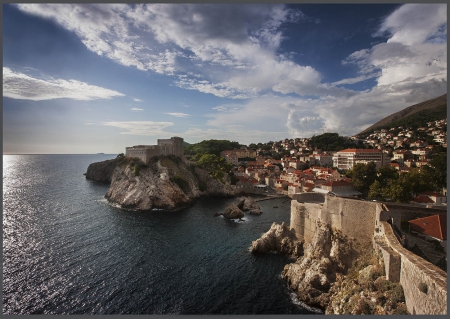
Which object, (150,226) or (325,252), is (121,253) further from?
(325,252)

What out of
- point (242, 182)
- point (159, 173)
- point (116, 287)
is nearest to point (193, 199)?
point (159, 173)

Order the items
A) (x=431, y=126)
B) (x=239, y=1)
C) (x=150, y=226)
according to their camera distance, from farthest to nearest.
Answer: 1. (x=431, y=126)
2. (x=150, y=226)
3. (x=239, y=1)

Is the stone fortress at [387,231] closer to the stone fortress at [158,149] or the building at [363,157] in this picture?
the stone fortress at [158,149]

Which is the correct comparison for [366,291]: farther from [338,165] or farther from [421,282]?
[338,165]

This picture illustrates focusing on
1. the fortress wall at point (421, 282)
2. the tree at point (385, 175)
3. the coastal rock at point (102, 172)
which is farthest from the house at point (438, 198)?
the coastal rock at point (102, 172)

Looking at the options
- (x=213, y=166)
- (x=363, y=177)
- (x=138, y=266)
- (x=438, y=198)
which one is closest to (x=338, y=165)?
(x=363, y=177)

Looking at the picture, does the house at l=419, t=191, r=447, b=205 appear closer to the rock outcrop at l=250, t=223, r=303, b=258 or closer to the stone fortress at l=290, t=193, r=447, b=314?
the stone fortress at l=290, t=193, r=447, b=314
